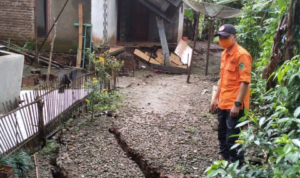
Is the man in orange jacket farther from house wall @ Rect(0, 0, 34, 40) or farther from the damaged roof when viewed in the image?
the damaged roof

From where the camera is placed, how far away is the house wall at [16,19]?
35.0 feet

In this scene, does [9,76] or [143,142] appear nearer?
[143,142]

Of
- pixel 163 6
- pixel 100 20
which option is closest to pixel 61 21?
pixel 100 20

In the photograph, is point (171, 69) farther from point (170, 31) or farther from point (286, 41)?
point (286, 41)

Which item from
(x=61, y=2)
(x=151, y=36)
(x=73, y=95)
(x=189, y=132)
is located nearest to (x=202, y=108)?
(x=189, y=132)

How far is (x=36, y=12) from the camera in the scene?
35.3 ft

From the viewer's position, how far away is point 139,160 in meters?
4.56

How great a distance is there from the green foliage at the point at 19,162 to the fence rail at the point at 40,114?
4.6 inches

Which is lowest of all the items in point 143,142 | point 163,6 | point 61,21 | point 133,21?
point 143,142

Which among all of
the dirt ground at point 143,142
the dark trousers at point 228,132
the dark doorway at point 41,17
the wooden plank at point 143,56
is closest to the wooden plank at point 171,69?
the wooden plank at point 143,56

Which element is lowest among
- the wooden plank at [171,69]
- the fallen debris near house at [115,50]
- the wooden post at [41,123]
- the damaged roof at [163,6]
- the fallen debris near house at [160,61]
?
the wooden post at [41,123]

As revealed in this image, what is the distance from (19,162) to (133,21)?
1180cm

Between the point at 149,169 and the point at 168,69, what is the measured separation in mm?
8284

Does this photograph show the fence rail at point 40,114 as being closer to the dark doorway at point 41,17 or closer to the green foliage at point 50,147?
the green foliage at point 50,147
